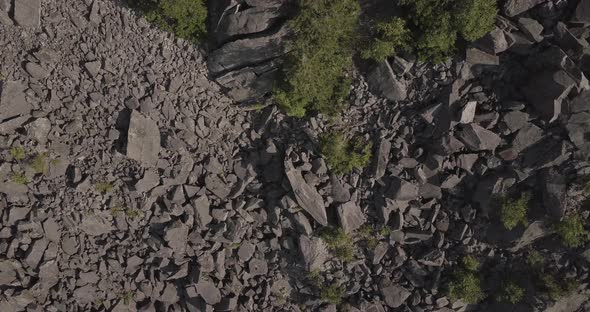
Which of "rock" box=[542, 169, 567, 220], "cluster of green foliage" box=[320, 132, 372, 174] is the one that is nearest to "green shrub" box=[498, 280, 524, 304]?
"rock" box=[542, 169, 567, 220]

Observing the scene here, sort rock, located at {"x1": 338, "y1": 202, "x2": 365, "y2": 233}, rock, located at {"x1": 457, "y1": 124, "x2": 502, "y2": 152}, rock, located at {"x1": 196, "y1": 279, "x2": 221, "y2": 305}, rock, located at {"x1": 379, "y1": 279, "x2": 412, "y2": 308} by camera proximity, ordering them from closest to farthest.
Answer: rock, located at {"x1": 457, "y1": 124, "x2": 502, "y2": 152}
rock, located at {"x1": 338, "y1": 202, "x2": 365, "y2": 233}
rock, located at {"x1": 379, "y1": 279, "x2": 412, "y2": 308}
rock, located at {"x1": 196, "y1": 279, "x2": 221, "y2": 305}

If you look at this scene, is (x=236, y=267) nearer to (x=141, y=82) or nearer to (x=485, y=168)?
(x=141, y=82)

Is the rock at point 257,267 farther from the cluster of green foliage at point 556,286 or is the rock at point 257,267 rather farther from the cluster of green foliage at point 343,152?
the cluster of green foliage at point 556,286

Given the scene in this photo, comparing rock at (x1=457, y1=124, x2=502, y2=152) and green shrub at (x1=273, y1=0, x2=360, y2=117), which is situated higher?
green shrub at (x1=273, y1=0, x2=360, y2=117)

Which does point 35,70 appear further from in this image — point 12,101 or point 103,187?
point 103,187

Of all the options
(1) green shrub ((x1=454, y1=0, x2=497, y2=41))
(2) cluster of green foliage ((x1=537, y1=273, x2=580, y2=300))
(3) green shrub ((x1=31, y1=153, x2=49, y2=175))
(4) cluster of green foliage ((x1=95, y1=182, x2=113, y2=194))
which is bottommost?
(2) cluster of green foliage ((x1=537, y1=273, x2=580, y2=300))

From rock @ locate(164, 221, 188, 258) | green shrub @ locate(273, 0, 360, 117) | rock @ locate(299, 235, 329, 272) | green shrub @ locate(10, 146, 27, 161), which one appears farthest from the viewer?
rock @ locate(299, 235, 329, 272)

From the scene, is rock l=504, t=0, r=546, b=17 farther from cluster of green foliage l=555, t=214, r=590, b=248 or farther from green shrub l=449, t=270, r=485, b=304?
green shrub l=449, t=270, r=485, b=304

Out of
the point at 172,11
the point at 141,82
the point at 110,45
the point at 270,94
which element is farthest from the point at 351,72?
the point at 110,45
